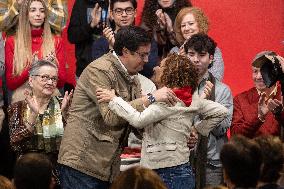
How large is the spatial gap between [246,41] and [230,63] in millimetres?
254

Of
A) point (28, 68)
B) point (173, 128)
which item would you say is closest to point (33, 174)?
point (173, 128)

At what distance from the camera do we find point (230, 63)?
816 cm

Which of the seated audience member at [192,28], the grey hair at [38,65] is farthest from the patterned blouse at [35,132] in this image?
the seated audience member at [192,28]

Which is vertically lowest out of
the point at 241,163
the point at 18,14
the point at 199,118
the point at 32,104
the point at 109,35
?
the point at 199,118

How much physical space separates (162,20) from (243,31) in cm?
138

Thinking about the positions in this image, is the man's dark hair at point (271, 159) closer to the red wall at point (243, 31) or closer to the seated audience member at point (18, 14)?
the seated audience member at point (18, 14)

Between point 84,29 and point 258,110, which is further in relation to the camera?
point 84,29

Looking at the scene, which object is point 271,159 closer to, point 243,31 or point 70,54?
point 70,54

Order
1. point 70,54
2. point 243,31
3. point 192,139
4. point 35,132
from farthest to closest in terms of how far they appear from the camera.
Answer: point 243,31 → point 70,54 → point 35,132 → point 192,139

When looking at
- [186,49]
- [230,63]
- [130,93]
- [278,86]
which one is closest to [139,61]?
[130,93]

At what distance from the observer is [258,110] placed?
626 cm

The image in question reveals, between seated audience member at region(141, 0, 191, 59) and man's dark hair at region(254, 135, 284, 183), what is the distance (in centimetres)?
263

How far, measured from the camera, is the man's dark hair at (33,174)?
407 centimetres

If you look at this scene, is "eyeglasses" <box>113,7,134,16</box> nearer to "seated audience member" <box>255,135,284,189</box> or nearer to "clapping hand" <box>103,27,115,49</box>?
"clapping hand" <box>103,27,115,49</box>
